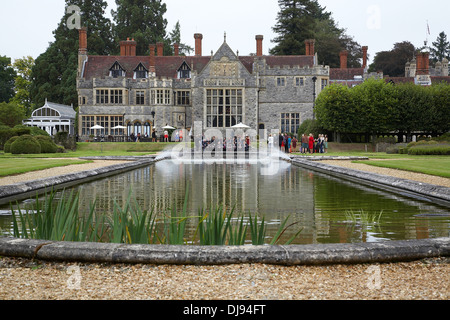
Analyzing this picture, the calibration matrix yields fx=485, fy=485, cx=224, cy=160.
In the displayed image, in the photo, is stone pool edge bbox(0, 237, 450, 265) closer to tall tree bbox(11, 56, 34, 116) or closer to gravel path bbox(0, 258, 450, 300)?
gravel path bbox(0, 258, 450, 300)

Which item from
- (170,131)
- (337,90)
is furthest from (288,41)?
(337,90)

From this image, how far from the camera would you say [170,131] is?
50906mm

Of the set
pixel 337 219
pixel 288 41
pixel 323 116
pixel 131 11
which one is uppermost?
pixel 131 11

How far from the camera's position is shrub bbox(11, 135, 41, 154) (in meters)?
29.5

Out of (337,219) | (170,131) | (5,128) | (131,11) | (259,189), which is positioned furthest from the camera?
(131,11)

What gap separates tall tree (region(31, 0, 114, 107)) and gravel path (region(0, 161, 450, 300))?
207ft

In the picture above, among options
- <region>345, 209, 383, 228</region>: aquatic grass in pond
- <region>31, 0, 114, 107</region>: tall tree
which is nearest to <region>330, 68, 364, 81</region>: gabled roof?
<region>31, 0, 114, 107</region>: tall tree

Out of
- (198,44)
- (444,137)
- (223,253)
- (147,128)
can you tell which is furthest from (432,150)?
(198,44)

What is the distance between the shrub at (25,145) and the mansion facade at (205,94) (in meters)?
22.0

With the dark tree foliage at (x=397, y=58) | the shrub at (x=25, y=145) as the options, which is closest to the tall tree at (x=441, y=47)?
the dark tree foliage at (x=397, y=58)

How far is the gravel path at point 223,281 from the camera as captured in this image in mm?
3588
